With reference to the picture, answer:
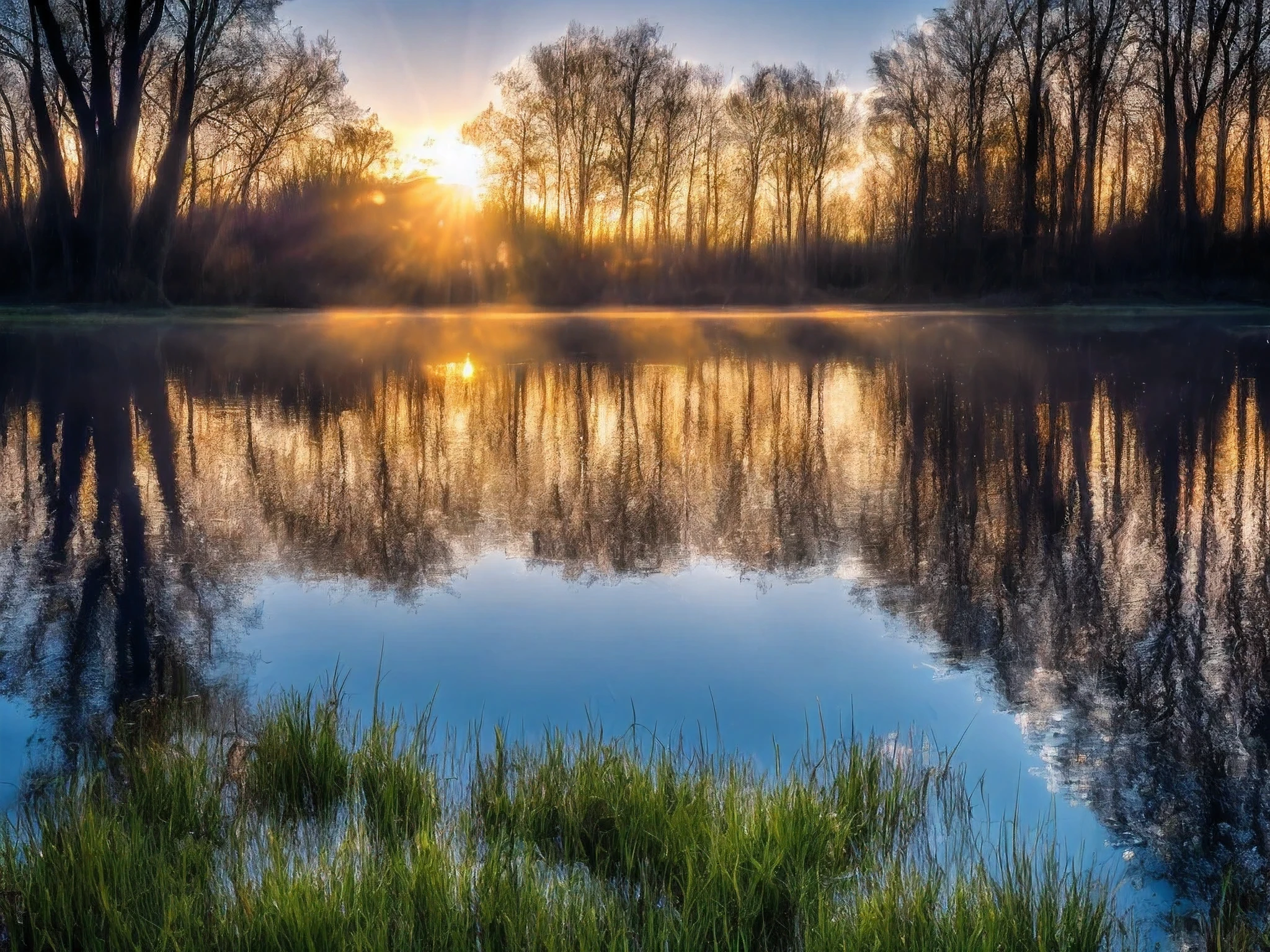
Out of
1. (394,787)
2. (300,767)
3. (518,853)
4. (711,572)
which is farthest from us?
(711,572)

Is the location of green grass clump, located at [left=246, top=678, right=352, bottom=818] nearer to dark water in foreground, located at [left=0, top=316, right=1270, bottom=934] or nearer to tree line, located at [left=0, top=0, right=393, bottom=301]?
dark water in foreground, located at [left=0, top=316, right=1270, bottom=934]

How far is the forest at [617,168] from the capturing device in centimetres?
3198

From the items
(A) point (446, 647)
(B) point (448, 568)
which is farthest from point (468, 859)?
(B) point (448, 568)

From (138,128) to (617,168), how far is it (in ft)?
79.8

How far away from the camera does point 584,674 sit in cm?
523

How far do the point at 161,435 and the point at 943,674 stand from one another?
30.8 feet

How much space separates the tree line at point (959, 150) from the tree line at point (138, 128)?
33.2 feet

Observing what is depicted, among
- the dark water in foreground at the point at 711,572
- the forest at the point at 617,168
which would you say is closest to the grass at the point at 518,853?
the dark water in foreground at the point at 711,572

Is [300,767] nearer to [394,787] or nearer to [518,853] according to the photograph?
[394,787]

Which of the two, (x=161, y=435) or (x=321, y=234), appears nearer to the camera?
(x=161, y=435)

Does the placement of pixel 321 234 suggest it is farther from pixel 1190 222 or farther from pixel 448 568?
pixel 448 568

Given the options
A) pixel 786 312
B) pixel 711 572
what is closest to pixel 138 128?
pixel 786 312

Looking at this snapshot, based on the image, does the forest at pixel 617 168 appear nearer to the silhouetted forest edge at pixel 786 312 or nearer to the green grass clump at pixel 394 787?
the silhouetted forest edge at pixel 786 312

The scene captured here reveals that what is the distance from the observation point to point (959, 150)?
→ 4725 centimetres
